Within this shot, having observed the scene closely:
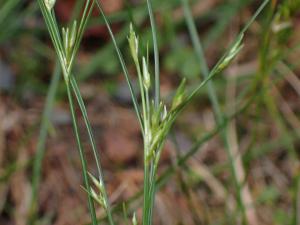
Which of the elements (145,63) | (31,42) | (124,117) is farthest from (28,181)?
(145,63)

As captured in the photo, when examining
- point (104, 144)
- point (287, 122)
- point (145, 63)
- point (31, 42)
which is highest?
point (145, 63)

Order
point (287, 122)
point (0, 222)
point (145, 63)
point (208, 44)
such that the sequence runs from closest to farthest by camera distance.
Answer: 1. point (145, 63)
2. point (0, 222)
3. point (287, 122)
4. point (208, 44)

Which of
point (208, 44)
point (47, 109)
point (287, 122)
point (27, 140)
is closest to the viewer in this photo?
point (47, 109)

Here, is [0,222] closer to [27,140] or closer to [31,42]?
[27,140]

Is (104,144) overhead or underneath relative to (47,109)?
underneath

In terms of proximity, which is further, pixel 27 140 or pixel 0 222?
pixel 27 140

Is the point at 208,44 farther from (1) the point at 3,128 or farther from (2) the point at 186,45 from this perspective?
(1) the point at 3,128
